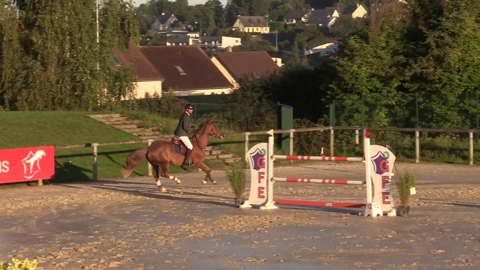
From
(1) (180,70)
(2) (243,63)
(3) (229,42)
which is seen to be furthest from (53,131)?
(3) (229,42)

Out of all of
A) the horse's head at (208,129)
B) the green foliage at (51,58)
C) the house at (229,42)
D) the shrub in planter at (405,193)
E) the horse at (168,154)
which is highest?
the house at (229,42)

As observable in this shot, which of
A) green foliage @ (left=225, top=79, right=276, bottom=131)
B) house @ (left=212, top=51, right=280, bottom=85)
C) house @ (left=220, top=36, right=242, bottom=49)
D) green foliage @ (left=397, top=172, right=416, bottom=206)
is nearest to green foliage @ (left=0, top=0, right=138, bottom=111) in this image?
green foliage @ (left=225, top=79, right=276, bottom=131)

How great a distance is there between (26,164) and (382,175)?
36.9 ft

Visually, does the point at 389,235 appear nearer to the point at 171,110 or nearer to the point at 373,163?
the point at 373,163

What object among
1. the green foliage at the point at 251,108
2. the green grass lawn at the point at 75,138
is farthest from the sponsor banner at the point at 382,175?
the green foliage at the point at 251,108

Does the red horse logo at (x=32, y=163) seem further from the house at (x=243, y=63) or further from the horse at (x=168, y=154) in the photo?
the house at (x=243, y=63)

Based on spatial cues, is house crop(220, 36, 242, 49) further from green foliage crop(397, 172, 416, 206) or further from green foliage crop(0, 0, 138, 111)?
green foliage crop(397, 172, 416, 206)

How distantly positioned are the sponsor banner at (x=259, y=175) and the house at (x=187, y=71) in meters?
59.7

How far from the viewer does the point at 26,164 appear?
86.6ft

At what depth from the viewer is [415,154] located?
33250 mm

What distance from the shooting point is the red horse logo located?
26.4m

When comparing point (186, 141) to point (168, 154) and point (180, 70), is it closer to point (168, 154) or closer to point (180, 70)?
point (168, 154)

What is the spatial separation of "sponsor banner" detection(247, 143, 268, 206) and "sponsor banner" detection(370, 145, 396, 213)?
7.96 ft

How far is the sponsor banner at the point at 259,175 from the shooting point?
66.6ft
